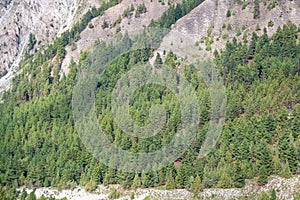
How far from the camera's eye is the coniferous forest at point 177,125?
83.9 m

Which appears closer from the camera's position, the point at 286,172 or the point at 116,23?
the point at 286,172

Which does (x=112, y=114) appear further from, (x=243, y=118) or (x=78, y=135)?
(x=243, y=118)

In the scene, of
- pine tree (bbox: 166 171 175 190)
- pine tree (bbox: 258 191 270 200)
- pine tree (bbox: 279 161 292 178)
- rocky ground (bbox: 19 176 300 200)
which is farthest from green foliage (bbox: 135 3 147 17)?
pine tree (bbox: 258 191 270 200)

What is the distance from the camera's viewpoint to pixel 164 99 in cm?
10719

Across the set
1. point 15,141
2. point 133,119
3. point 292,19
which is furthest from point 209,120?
point 292,19

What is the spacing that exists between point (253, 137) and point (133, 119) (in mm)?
24562

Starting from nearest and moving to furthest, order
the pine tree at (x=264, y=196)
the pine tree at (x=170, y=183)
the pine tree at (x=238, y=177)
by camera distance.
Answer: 1. the pine tree at (x=264, y=196)
2. the pine tree at (x=238, y=177)
3. the pine tree at (x=170, y=183)

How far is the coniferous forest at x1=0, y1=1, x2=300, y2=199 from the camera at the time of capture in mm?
83875

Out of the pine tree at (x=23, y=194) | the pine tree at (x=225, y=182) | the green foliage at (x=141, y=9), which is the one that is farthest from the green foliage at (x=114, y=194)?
the green foliage at (x=141, y=9)

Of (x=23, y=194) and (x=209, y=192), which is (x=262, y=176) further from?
(x=23, y=194)

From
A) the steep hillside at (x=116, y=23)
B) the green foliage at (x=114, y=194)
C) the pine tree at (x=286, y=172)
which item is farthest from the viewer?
the steep hillside at (x=116, y=23)

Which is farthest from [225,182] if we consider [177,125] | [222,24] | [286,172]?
[222,24]

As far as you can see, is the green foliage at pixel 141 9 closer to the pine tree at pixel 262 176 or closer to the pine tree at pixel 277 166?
the pine tree at pixel 277 166

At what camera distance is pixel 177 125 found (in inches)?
3861
